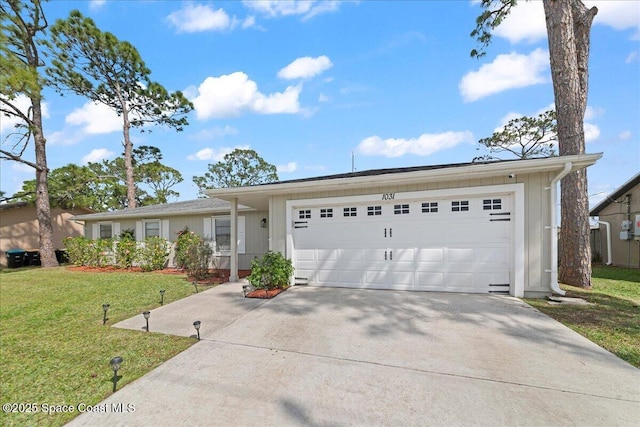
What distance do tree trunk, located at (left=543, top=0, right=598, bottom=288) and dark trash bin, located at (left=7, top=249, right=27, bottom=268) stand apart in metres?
22.6

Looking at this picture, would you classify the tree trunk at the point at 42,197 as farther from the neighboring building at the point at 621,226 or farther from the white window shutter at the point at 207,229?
the neighboring building at the point at 621,226

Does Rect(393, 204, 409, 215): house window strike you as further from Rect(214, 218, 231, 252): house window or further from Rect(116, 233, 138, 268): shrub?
Rect(116, 233, 138, 268): shrub

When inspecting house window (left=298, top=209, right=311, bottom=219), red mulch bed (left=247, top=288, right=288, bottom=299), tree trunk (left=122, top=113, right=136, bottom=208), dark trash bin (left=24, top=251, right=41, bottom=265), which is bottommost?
dark trash bin (left=24, top=251, right=41, bottom=265)

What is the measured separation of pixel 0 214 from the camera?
1417cm

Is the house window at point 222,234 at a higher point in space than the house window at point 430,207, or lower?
lower

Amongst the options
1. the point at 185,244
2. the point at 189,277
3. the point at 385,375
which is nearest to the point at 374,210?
the point at 385,375

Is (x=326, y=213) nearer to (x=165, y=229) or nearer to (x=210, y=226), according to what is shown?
(x=210, y=226)

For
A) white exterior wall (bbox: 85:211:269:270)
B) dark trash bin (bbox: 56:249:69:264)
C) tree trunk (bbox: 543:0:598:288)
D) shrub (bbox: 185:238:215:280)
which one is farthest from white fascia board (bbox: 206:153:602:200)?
dark trash bin (bbox: 56:249:69:264)

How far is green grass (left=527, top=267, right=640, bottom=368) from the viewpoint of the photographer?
322cm

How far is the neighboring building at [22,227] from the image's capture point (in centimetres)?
1423

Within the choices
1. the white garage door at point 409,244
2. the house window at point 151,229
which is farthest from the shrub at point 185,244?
the white garage door at point 409,244

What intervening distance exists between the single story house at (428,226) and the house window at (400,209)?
21 millimetres

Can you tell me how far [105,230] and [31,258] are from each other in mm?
5273

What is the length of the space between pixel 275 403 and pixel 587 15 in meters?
11.0
